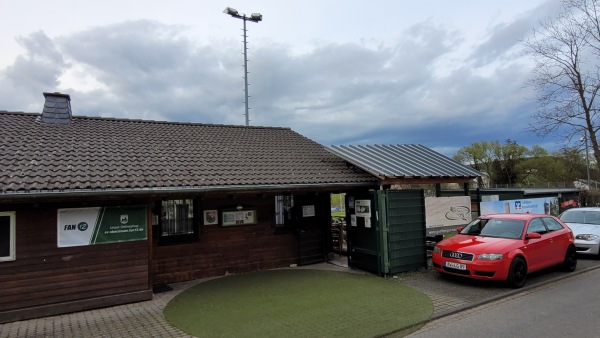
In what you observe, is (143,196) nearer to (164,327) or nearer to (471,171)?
(164,327)

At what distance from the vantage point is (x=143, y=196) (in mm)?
7914

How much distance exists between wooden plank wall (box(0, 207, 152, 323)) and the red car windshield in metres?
7.54

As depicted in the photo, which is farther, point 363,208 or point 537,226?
point 363,208

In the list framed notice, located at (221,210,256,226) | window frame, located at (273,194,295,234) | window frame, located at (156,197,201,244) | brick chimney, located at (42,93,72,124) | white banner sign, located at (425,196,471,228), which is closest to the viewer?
window frame, located at (156,197,201,244)

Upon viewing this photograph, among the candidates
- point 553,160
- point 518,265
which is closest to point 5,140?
point 518,265

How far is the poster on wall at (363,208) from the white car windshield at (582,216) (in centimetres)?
811

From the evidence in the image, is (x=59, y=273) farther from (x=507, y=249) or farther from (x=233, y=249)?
(x=507, y=249)

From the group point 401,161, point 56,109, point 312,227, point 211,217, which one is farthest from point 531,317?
point 56,109

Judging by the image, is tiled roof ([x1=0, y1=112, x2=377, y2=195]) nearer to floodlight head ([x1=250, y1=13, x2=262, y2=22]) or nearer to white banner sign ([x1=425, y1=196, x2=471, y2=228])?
white banner sign ([x1=425, y1=196, x2=471, y2=228])

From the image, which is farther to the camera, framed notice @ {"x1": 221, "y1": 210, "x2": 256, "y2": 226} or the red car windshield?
framed notice @ {"x1": 221, "y1": 210, "x2": 256, "y2": 226}

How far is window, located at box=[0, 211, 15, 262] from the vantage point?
A: 690 cm

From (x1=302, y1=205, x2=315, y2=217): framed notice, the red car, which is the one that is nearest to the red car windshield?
the red car

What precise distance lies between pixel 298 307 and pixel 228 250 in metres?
3.57

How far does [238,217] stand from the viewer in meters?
10.4
